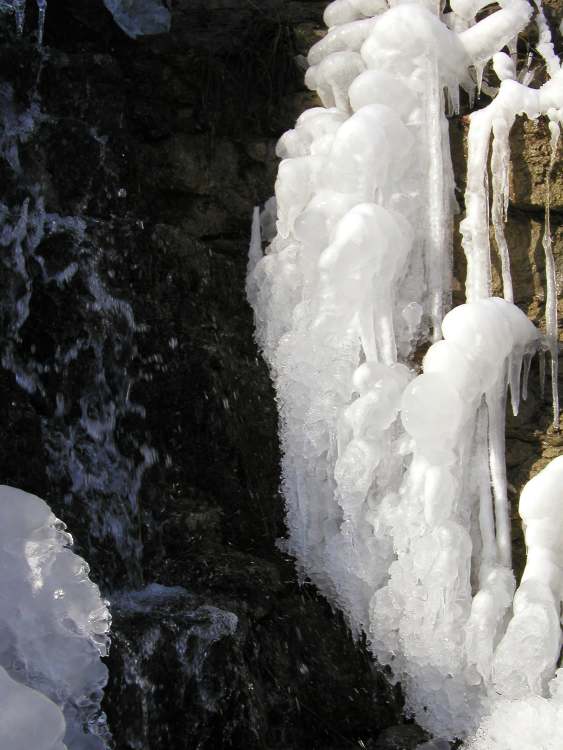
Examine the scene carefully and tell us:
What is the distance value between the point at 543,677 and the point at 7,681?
6.00 ft

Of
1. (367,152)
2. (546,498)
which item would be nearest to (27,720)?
(546,498)

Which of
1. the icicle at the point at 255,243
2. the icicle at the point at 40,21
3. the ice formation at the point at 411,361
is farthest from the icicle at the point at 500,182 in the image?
the icicle at the point at 40,21

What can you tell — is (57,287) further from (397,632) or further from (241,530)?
(397,632)

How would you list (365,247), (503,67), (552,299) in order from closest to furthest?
(365,247), (552,299), (503,67)

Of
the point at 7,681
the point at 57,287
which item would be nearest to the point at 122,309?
the point at 57,287

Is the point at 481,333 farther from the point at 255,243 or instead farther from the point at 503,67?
the point at 503,67

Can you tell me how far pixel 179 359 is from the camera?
13.4 feet

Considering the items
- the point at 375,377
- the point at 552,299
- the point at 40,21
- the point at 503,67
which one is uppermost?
the point at 40,21

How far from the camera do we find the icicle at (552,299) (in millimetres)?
4078

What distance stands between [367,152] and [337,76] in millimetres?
680

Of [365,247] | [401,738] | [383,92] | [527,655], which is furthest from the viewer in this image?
[383,92]

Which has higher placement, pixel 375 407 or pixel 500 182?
pixel 500 182

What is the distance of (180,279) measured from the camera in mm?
4316

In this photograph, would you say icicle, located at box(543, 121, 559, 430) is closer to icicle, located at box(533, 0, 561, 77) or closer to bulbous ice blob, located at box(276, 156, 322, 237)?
icicle, located at box(533, 0, 561, 77)
